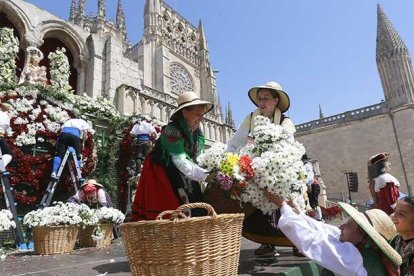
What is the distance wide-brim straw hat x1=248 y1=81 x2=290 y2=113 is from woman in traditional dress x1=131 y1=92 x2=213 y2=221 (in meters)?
0.73

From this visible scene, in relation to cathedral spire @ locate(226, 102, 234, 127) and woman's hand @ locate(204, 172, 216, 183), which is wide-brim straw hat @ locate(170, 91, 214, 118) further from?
cathedral spire @ locate(226, 102, 234, 127)

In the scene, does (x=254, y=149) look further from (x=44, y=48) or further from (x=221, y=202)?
(x=44, y=48)

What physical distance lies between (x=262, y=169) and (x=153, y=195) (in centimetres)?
112

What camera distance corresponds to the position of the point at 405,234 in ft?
7.63

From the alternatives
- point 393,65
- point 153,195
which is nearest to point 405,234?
point 153,195

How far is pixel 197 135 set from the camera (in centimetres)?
371

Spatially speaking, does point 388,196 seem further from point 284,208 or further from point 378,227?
point 284,208

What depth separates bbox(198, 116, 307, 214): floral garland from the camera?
2670 mm

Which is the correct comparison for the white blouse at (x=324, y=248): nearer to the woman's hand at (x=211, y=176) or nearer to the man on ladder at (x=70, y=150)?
the woman's hand at (x=211, y=176)

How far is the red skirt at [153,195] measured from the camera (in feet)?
10.1

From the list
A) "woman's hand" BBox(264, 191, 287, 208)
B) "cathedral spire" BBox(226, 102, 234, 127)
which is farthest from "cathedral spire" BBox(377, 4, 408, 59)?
"woman's hand" BBox(264, 191, 287, 208)

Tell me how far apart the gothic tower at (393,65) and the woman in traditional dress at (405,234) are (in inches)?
1013

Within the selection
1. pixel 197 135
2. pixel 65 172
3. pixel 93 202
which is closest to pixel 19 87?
pixel 65 172

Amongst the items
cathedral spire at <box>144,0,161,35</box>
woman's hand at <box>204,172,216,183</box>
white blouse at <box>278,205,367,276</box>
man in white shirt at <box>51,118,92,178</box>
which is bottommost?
white blouse at <box>278,205,367,276</box>
